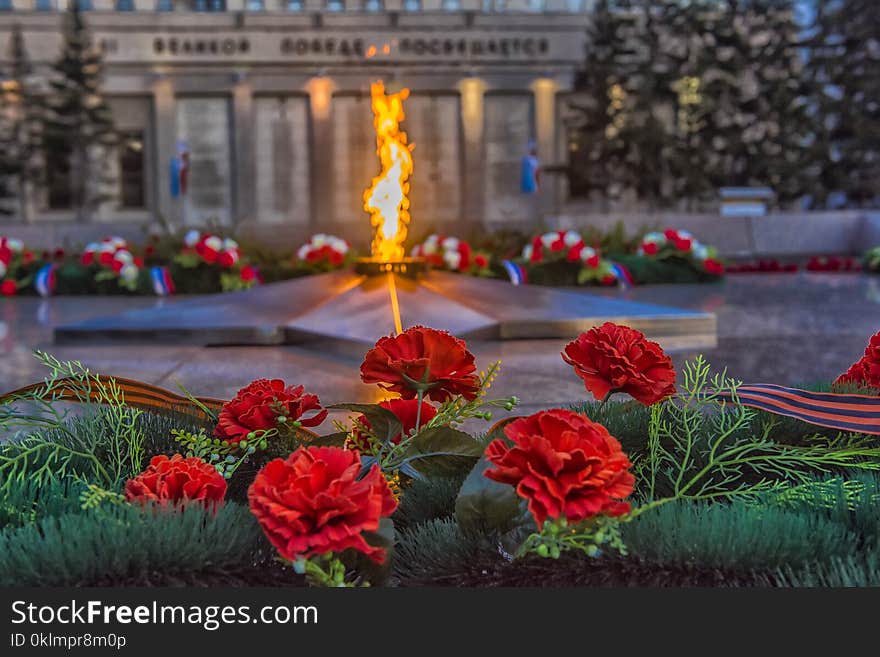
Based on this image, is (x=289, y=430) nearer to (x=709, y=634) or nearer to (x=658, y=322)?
(x=709, y=634)

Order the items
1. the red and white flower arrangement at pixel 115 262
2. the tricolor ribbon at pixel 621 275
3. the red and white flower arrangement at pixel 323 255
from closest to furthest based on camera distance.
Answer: the red and white flower arrangement at pixel 115 262 → the tricolor ribbon at pixel 621 275 → the red and white flower arrangement at pixel 323 255

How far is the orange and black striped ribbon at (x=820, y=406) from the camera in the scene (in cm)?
212

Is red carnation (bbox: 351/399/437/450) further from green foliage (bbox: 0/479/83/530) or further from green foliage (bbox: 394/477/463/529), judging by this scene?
green foliage (bbox: 0/479/83/530)

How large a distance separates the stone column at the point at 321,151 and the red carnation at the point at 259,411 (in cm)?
3198

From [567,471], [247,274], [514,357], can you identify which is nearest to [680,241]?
[247,274]

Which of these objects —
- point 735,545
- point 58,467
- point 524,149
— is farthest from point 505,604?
point 524,149

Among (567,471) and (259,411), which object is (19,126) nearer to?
(259,411)

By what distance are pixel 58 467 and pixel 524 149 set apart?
32.6 meters

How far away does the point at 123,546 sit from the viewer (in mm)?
1572

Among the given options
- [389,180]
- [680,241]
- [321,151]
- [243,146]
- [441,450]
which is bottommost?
[441,450]

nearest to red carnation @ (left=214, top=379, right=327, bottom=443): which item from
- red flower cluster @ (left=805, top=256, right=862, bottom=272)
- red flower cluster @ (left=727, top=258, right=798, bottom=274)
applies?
red flower cluster @ (left=727, top=258, right=798, bottom=274)

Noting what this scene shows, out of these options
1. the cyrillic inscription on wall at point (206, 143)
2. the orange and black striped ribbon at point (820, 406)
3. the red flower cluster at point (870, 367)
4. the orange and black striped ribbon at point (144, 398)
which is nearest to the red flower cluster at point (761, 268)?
the red flower cluster at point (870, 367)

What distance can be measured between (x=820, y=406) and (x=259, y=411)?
1.19 metres

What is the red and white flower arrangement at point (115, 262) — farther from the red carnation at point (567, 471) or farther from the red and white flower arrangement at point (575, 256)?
the red carnation at point (567, 471)
